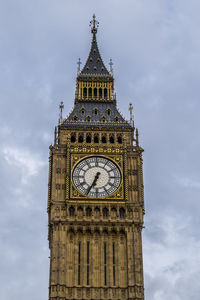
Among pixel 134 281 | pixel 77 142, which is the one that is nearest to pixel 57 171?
pixel 77 142

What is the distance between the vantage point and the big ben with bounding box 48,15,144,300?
5616 cm

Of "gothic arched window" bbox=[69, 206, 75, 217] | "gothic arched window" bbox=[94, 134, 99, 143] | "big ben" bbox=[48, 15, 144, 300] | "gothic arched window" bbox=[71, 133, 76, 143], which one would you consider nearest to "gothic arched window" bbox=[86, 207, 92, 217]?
"big ben" bbox=[48, 15, 144, 300]

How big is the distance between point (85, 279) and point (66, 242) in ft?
11.1

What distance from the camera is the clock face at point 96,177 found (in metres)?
60.0

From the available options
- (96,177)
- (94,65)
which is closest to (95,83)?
(94,65)

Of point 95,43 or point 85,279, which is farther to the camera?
point 95,43

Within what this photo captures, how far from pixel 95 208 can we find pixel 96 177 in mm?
2894

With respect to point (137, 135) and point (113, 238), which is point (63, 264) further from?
point (137, 135)

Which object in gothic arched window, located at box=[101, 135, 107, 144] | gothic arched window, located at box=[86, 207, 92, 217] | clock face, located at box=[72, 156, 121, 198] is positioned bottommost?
gothic arched window, located at box=[86, 207, 92, 217]

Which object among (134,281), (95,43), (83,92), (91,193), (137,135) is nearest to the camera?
(134,281)

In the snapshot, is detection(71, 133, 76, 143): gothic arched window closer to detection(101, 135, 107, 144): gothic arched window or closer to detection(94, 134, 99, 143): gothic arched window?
detection(94, 134, 99, 143): gothic arched window

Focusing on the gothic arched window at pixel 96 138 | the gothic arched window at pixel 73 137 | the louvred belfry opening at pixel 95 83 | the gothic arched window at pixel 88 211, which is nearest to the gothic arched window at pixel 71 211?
the gothic arched window at pixel 88 211

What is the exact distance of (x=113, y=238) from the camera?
58.5 meters

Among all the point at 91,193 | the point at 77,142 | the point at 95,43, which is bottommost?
the point at 91,193
